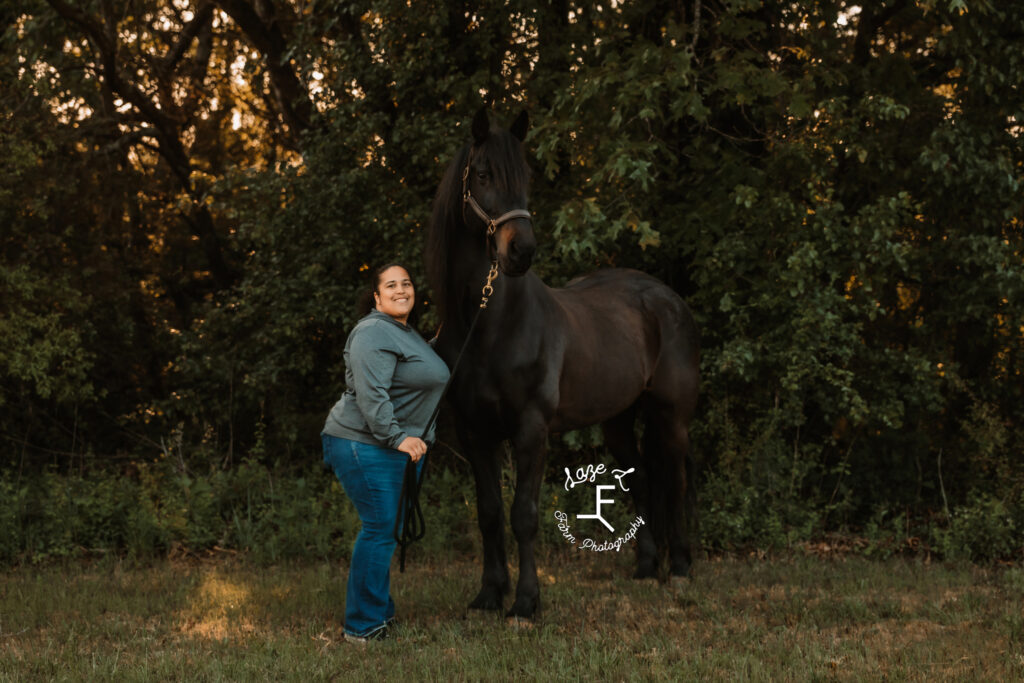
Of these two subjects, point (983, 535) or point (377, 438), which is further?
point (983, 535)

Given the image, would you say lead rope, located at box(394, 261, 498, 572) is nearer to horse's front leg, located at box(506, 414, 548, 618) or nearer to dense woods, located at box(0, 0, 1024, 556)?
horse's front leg, located at box(506, 414, 548, 618)

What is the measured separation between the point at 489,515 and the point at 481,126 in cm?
221

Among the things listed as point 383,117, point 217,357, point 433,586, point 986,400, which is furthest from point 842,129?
point 217,357

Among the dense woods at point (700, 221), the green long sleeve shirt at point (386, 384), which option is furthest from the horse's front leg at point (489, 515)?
the dense woods at point (700, 221)

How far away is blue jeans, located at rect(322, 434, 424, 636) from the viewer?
184 inches

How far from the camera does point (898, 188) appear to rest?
8.95 m

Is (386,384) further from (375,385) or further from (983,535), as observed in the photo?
(983,535)

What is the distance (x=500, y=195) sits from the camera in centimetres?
468

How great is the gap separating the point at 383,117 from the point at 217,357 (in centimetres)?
347

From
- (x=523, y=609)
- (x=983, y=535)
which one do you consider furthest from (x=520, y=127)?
(x=983, y=535)

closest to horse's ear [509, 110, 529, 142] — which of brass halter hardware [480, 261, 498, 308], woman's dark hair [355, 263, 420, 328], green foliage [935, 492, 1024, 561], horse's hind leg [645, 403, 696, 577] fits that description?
brass halter hardware [480, 261, 498, 308]

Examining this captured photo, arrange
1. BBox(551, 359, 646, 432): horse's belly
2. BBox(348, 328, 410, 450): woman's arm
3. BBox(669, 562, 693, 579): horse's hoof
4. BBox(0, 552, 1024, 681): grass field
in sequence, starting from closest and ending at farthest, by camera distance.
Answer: BBox(0, 552, 1024, 681): grass field → BBox(348, 328, 410, 450): woman's arm → BBox(551, 359, 646, 432): horse's belly → BBox(669, 562, 693, 579): horse's hoof

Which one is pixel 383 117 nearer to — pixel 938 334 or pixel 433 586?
pixel 433 586

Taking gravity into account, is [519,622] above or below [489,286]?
below
